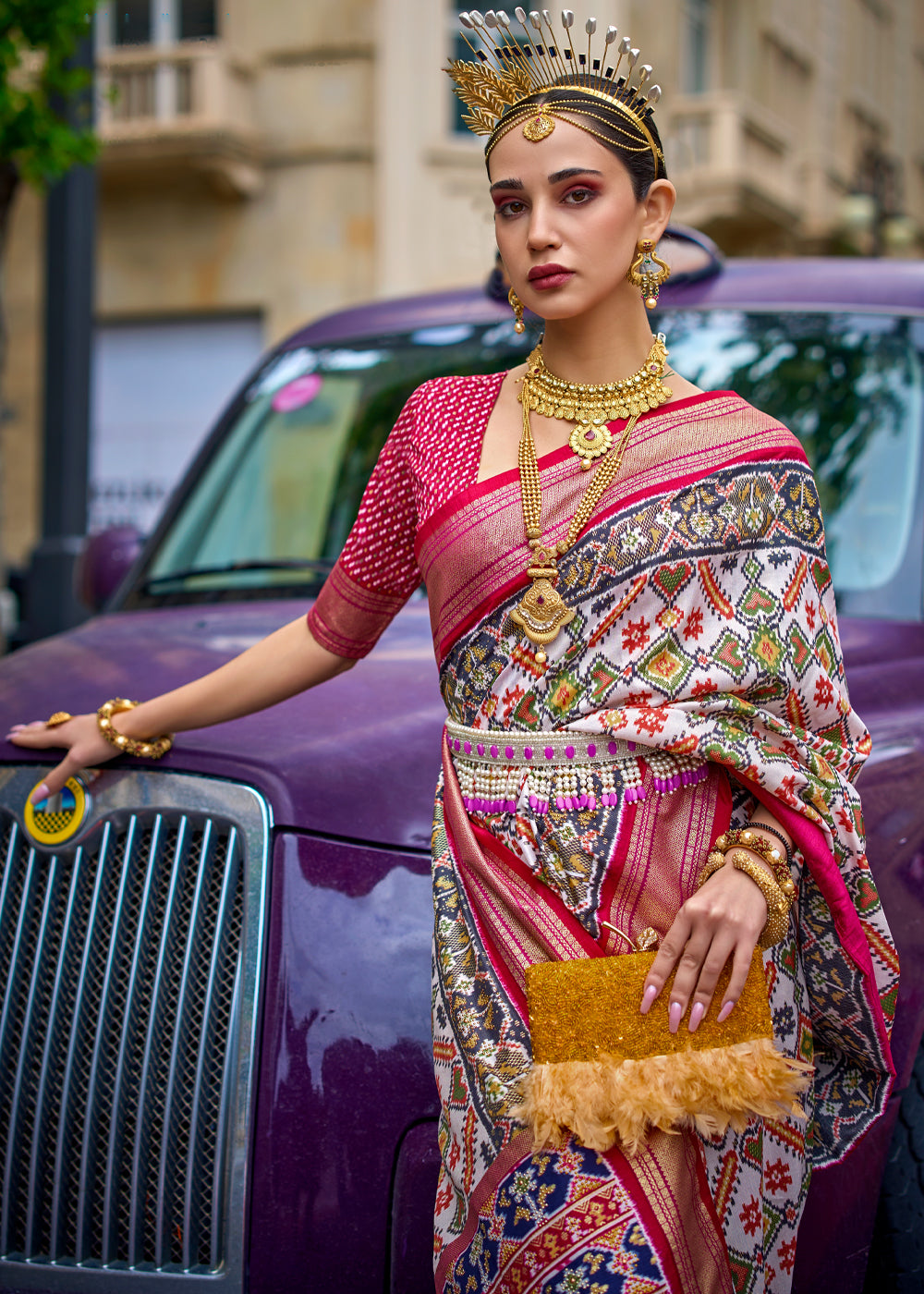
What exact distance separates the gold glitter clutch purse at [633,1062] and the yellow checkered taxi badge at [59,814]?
85 centimetres

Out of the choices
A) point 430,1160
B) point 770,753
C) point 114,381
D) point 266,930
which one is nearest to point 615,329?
point 770,753

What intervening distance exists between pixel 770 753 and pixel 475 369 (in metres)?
2.01

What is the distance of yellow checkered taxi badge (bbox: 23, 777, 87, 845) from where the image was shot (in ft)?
7.14

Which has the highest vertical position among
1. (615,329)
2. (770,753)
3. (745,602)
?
(615,329)

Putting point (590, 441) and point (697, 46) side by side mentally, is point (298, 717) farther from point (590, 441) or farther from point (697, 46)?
point (697, 46)

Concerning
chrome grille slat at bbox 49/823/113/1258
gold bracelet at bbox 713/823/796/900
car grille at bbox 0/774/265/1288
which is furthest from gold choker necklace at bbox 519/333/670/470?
chrome grille slat at bbox 49/823/113/1258

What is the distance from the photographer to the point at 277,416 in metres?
3.84

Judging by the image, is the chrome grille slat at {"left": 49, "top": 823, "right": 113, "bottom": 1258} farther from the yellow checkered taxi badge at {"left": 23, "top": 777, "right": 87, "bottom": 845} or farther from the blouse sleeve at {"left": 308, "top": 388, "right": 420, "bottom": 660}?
the blouse sleeve at {"left": 308, "top": 388, "right": 420, "bottom": 660}

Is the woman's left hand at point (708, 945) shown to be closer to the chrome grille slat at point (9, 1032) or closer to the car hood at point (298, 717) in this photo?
the car hood at point (298, 717)

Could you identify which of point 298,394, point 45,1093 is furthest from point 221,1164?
point 298,394

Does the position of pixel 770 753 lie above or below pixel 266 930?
above

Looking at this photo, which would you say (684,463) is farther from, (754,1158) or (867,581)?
(867,581)

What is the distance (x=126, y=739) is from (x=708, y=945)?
93 cm

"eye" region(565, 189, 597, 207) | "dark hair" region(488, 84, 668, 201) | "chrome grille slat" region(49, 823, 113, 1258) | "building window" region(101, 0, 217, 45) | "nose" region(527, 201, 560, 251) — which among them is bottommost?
"chrome grille slat" region(49, 823, 113, 1258)
